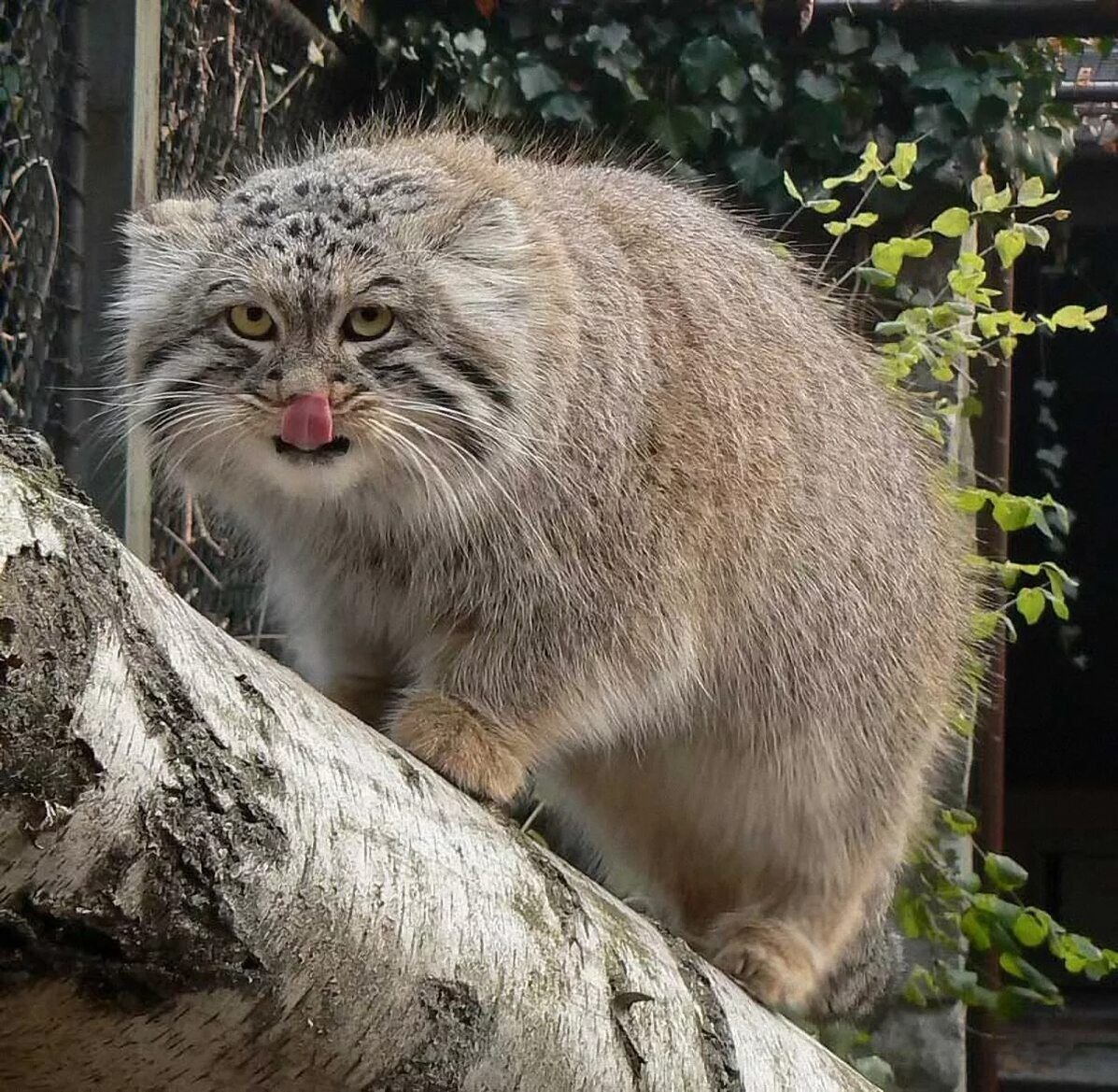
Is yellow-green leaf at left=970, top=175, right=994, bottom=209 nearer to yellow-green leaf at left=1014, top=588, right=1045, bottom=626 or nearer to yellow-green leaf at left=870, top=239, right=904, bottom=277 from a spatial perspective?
yellow-green leaf at left=870, top=239, right=904, bottom=277

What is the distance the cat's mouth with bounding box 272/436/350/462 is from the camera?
2.06 meters

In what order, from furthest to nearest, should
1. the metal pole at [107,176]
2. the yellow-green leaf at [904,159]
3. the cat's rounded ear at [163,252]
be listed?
1. the yellow-green leaf at [904,159]
2. the metal pole at [107,176]
3. the cat's rounded ear at [163,252]

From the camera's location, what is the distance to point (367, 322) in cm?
210

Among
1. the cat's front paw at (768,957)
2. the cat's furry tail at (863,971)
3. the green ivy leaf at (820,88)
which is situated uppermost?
the green ivy leaf at (820,88)

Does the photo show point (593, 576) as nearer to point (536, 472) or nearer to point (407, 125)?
point (536, 472)

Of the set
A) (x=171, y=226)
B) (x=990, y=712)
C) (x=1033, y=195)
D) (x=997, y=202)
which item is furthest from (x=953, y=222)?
(x=171, y=226)

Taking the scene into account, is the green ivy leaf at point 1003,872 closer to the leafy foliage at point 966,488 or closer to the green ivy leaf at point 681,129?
the leafy foliage at point 966,488

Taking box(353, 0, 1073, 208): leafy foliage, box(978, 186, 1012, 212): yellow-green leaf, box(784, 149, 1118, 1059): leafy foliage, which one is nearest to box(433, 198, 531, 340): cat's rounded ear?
box(784, 149, 1118, 1059): leafy foliage

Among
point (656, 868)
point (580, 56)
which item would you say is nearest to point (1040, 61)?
point (580, 56)

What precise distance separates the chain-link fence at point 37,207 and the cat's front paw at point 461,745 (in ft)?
2.86

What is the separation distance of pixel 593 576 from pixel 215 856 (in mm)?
1216

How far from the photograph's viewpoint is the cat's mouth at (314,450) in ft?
6.77

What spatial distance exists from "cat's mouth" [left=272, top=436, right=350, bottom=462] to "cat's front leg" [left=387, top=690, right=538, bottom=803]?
15.1 inches

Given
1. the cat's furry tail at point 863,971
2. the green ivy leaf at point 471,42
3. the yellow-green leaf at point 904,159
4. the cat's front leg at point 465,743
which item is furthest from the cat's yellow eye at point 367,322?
the green ivy leaf at point 471,42
